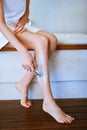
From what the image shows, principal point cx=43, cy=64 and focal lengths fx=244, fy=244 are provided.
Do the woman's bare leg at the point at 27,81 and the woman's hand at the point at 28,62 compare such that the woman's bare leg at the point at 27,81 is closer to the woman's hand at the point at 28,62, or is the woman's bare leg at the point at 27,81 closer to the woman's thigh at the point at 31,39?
the woman's thigh at the point at 31,39

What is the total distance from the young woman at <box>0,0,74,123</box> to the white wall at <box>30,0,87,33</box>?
3.62ft

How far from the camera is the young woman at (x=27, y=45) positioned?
4.30 feet

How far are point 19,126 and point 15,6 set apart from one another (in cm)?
70

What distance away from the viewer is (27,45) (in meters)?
1.48

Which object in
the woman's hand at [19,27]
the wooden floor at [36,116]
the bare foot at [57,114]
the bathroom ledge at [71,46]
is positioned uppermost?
the woman's hand at [19,27]

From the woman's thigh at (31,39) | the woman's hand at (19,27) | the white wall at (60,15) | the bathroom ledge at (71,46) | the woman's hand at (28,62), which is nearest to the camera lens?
the woman's hand at (28,62)

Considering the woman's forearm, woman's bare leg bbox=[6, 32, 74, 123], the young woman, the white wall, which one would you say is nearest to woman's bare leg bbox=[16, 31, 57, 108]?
the young woman

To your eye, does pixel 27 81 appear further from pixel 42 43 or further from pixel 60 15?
pixel 60 15

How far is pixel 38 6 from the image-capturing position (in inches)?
106

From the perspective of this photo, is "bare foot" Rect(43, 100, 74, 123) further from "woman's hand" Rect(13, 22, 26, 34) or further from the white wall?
the white wall

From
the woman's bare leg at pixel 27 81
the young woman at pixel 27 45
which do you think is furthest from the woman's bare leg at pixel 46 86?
the woman's bare leg at pixel 27 81

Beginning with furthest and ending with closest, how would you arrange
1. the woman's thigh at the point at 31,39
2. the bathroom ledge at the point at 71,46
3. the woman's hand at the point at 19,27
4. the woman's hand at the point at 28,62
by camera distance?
the bathroom ledge at the point at 71,46, the woman's hand at the point at 19,27, the woman's thigh at the point at 31,39, the woman's hand at the point at 28,62

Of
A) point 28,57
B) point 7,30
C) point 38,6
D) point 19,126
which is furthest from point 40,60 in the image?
point 38,6

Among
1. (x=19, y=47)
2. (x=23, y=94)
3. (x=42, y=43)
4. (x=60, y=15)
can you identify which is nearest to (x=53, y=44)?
(x=42, y=43)
